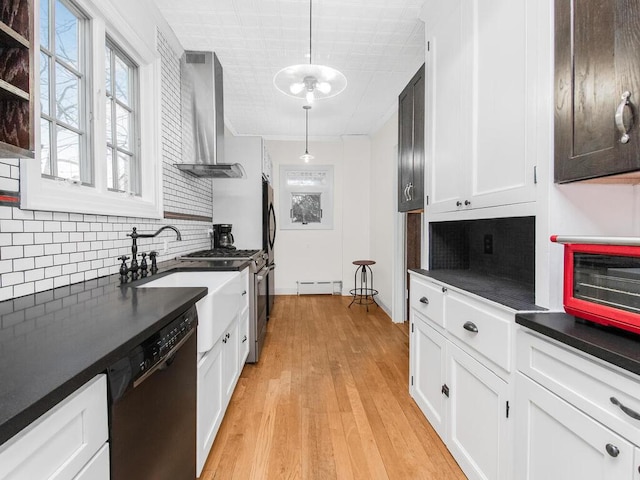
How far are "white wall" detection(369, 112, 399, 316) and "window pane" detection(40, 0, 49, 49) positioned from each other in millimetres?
3374

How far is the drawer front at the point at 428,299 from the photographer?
1713 millimetres

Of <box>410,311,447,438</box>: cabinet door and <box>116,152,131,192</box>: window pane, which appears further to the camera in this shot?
<box>116,152,131,192</box>: window pane

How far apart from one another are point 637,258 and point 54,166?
7.22ft

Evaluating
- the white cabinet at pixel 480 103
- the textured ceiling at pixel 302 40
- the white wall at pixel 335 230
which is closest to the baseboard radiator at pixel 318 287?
the white wall at pixel 335 230

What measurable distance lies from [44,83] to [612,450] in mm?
2406

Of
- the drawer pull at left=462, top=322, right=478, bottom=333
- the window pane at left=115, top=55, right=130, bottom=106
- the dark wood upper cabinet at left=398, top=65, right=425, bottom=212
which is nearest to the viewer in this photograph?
the drawer pull at left=462, top=322, right=478, bottom=333

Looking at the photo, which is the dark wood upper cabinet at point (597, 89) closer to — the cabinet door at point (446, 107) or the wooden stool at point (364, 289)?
the cabinet door at point (446, 107)

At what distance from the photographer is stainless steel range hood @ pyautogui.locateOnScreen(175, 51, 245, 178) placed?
2.71 m

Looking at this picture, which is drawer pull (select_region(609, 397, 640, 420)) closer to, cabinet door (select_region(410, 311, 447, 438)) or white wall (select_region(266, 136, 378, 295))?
cabinet door (select_region(410, 311, 447, 438))

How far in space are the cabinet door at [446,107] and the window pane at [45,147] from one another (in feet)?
6.69

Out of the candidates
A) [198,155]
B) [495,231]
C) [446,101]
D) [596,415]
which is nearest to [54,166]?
[198,155]

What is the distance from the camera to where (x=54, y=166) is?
1.45 meters

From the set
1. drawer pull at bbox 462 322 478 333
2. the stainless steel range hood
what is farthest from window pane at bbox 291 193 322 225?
drawer pull at bbox 462 322 478 333

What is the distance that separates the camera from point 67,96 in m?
1.53
